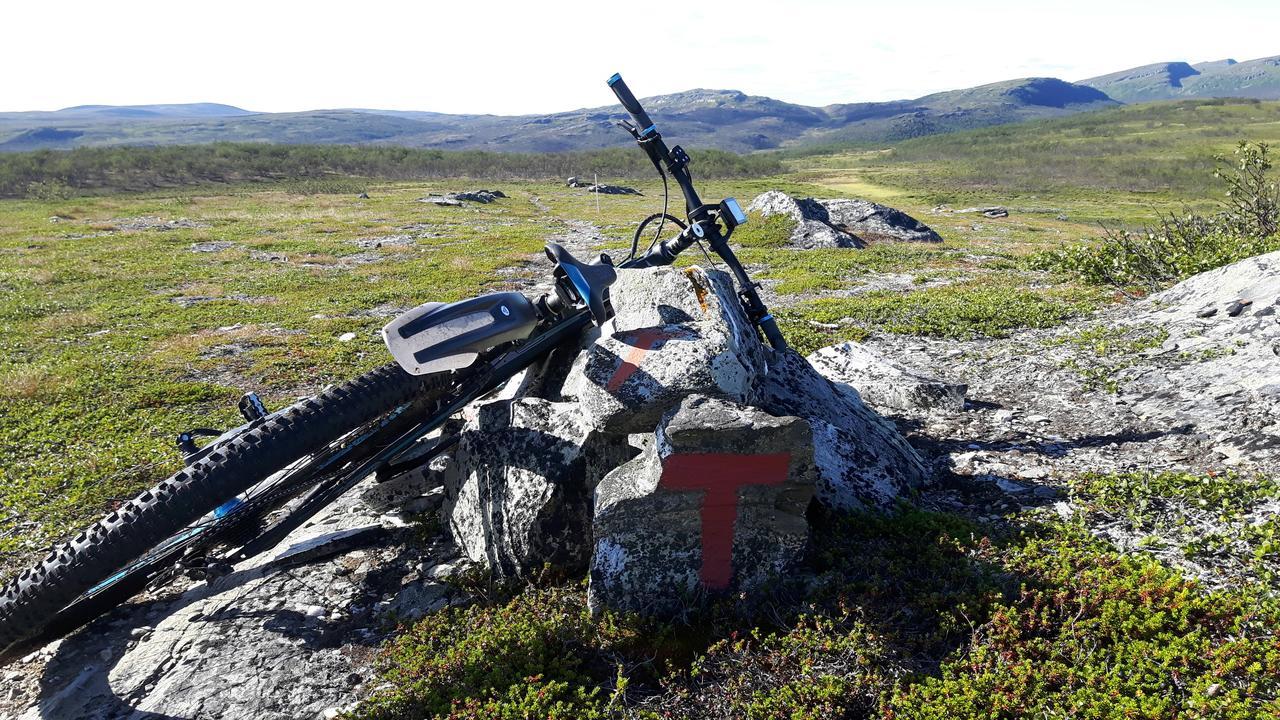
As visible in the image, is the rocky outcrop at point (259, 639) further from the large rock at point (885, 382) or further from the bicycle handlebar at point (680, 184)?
the large rock at point (885, 382)

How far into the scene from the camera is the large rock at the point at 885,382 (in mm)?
9305

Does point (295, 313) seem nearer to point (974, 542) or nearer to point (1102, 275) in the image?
point (974, 542)

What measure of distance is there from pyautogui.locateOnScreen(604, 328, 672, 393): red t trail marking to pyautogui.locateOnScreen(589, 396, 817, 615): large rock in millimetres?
553

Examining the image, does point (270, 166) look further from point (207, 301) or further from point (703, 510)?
point (703, 510)

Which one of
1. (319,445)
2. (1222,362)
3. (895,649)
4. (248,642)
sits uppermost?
(319,445)

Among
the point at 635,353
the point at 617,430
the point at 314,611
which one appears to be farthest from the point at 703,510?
the point at 314,611

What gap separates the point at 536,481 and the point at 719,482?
5.02 feet

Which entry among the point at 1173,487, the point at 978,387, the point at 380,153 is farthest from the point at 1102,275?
the point at 380,153

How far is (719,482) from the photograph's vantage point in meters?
4.93

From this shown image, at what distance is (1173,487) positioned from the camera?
621 cm

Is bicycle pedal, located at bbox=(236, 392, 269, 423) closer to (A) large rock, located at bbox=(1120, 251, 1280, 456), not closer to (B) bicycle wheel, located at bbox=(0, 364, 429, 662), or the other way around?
(B) bicycle wheel, located at bbox=(0, 364, 429, 662)

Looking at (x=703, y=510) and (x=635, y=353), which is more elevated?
(x=635, y=353)

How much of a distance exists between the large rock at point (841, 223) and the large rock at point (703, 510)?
25328mm

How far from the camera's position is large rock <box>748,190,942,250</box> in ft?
97.1
